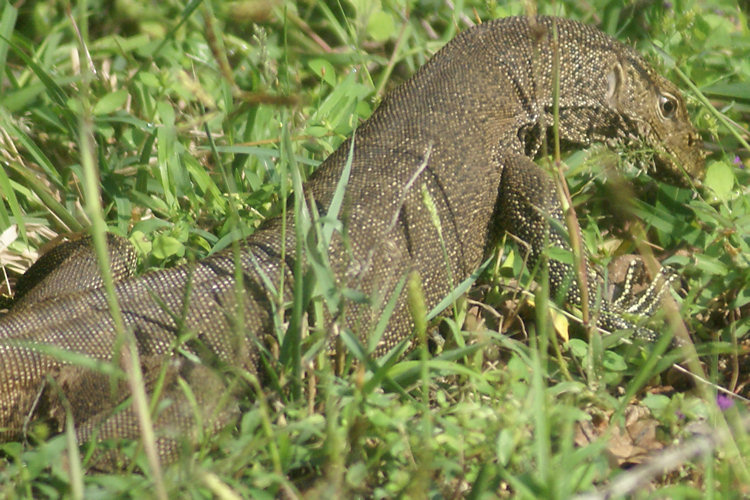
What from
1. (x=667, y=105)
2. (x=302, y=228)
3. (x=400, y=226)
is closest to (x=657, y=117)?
(x=667, y=105)

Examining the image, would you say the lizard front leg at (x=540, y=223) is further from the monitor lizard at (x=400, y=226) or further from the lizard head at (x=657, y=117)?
the lizard head at (x=657, y=117)

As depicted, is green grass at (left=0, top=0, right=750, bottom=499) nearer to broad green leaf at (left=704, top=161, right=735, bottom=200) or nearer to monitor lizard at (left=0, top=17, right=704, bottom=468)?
broad green leaf at (left=704, top=161, right=735, bottom=200)

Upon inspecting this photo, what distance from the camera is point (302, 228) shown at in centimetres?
304

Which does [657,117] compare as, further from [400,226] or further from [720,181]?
[400,226]

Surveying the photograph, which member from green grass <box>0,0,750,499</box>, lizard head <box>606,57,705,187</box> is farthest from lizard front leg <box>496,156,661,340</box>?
lizard head <box>606,57,705,187</box>

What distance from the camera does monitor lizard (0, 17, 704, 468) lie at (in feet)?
9.70

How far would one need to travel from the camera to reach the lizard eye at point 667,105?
171 inches

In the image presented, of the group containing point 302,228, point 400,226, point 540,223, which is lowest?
point 540,223

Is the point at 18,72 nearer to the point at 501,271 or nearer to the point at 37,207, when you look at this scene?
the point at 37,207

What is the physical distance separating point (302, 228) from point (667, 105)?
233cm

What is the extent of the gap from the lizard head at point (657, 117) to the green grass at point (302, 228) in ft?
0.39

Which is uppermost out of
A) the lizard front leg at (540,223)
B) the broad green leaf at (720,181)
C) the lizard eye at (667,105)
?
the lizard eye at (667,105)

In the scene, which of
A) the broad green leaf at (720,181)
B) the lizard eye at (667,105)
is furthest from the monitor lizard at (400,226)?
the broad green leaf at (720,181)

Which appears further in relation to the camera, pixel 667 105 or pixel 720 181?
pixel 667 105
